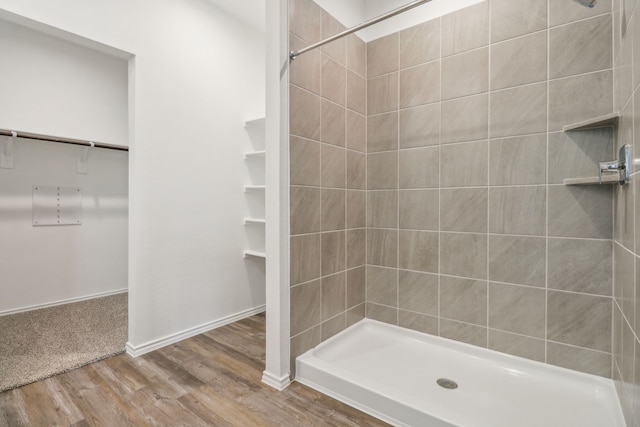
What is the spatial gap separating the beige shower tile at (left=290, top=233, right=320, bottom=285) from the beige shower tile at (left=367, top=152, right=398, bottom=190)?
2.26ft

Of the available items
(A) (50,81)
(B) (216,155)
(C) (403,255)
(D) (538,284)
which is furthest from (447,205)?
(A) (50,81)

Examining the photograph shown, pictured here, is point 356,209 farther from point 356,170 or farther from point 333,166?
point 333,166

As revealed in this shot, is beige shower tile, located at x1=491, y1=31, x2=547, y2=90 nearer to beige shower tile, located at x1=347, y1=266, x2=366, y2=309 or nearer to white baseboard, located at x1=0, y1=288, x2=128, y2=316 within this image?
beige shower tile, located at x1=347, y1=266, x2=366, y2=309

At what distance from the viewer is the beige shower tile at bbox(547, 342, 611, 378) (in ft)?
5.03

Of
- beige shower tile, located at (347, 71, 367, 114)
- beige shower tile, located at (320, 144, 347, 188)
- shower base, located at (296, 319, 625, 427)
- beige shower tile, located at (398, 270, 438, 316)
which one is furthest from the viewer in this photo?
beige shower tile, located at (347, 71, 367, 114)

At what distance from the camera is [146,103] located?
2082mm

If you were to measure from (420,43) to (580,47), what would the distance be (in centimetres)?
88

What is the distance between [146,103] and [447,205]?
7.00 ft

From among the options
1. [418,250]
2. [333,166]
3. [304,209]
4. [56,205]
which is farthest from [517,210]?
[56,205]

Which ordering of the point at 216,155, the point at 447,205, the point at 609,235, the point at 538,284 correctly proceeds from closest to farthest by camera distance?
the point at 609,235
the point at 538,284
the point at 447,205
the point at 216,155

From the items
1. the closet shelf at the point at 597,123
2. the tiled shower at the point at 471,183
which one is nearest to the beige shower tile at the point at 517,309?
the tiled shower at the point at 471,183

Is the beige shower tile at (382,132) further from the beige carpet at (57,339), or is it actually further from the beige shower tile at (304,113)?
the beige carpet at (57,339)

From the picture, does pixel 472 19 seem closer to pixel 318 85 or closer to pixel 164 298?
pixel 318 85

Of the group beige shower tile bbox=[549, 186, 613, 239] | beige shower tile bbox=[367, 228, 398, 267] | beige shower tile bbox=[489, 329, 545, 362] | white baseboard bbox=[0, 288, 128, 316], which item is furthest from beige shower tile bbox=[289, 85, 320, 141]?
white baseboard bbox=[0, 288, 128, 316]
